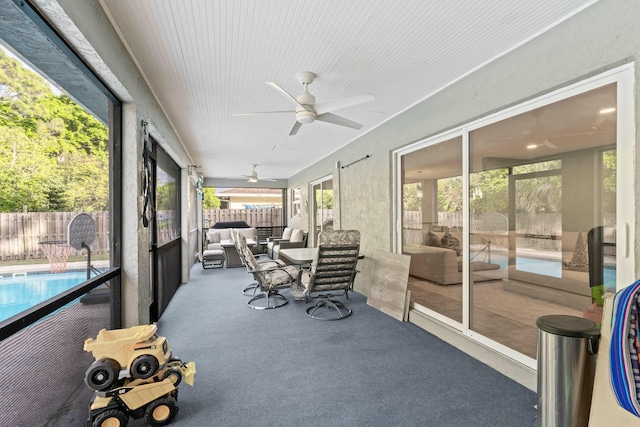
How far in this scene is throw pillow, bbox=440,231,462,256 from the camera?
3.25 metres

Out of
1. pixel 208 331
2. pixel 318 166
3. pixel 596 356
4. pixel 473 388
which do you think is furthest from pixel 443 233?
pixel 318 166

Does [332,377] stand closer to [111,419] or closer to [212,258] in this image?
[111,419]

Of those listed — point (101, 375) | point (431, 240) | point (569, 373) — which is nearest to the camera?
point (569, 373)

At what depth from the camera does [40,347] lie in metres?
1.46

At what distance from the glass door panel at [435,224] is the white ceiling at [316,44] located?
A: 0.74 meters

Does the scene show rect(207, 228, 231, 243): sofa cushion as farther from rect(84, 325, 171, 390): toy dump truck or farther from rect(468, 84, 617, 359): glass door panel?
rect(468, 84, 617, 359): glass door panel

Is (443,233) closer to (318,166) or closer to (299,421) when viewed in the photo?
(299,421)

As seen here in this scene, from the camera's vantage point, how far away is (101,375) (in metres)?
1.74

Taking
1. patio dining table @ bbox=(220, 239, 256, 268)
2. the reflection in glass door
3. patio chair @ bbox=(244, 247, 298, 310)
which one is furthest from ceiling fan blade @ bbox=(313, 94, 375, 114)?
patio dining table @ bbox=(220, 239, 256, 268)

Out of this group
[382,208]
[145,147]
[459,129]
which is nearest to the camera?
[145,147]

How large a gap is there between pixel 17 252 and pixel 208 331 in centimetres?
247

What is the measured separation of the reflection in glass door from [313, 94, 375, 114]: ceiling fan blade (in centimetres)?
380

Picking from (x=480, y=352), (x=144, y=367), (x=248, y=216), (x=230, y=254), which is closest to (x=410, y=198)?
(x=480, y=352)

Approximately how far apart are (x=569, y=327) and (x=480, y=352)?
3.98ft
